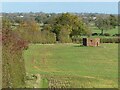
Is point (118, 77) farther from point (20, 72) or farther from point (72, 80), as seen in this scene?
point (20, 72)

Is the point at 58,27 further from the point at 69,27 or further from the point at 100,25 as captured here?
the point at 100,25

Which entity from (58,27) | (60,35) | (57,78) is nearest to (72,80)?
(57,78)

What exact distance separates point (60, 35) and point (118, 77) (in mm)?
53908

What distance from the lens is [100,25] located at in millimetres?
120875

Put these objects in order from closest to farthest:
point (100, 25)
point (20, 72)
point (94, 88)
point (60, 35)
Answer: point (20, 72)
point (94, 88)
point (60, 35)
point (100, 25)

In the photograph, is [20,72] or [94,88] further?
[94,88]

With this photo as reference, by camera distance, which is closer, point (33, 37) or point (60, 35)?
point (33, 37)

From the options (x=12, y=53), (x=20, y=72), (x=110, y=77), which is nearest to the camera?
(x=12, y=53)

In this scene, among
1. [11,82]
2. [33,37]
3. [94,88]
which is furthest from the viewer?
[33,37]

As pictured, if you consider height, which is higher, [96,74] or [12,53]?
[12,53]

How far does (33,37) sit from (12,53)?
54961 mm

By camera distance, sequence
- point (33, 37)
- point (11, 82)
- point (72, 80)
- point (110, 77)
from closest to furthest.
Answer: point (11, 82) → point (72, 80) → point (110, 77) → point (33, 37)

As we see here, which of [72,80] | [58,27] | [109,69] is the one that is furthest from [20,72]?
[58,27]

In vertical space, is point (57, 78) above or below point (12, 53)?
below
